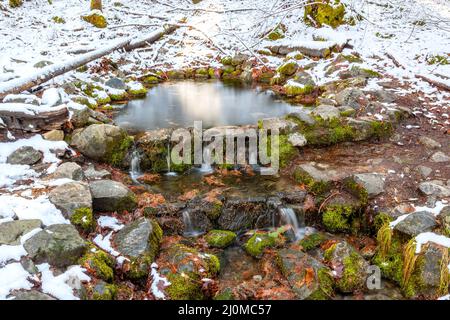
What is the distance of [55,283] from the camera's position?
139 inches

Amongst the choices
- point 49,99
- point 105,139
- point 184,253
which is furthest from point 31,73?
point 184,253

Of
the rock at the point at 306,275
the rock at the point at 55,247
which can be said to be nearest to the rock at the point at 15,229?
the rock at the point at 55,247

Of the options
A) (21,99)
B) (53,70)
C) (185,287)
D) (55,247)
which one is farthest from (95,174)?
(53,70)

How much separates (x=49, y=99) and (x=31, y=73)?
96cm

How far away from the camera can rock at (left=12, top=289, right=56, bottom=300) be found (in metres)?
3.22

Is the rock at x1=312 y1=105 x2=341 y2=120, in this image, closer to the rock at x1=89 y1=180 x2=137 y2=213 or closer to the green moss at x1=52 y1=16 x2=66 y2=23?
the rock at x1=89 y1=180 x2=137 y2=213

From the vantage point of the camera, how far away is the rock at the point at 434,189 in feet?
16.7

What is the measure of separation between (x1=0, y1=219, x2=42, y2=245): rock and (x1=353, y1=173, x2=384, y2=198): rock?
179 inches

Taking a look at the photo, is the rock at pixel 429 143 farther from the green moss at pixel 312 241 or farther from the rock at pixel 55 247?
the rock at pixel 55 247

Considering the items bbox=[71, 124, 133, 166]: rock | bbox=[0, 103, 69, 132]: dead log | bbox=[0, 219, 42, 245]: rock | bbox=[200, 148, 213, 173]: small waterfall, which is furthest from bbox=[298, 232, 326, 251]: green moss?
bbox=[0, 103, 69, 132]: dead log

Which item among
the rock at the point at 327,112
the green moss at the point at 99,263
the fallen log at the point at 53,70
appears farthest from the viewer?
the rock at the point at 327,112

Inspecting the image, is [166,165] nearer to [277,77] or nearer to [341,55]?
[277,77]

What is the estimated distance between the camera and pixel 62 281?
3559mm

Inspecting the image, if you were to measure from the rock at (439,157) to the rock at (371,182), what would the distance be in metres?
1.22
